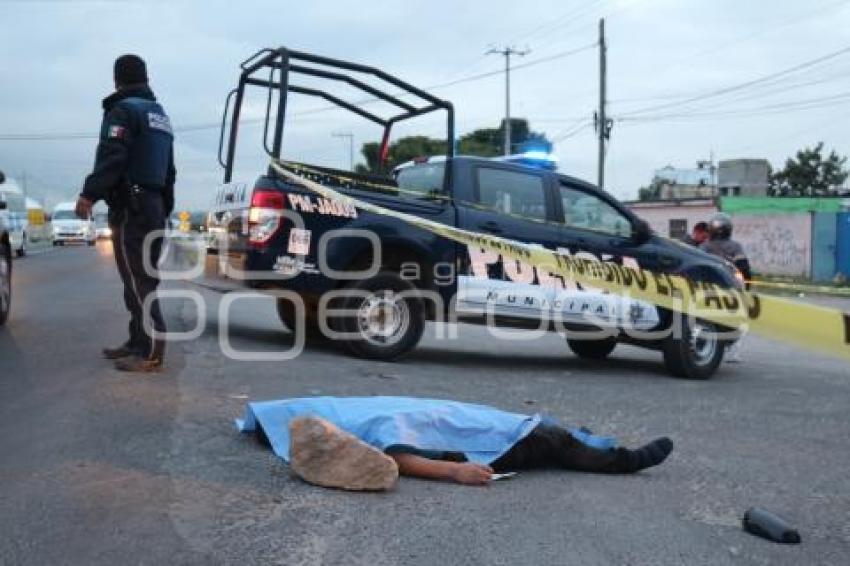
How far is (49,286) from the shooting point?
1462 cm

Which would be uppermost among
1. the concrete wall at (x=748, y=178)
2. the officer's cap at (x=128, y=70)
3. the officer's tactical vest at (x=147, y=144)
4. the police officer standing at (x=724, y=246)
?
the concrete wall at (x=748, y=178)

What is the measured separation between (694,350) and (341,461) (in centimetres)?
566

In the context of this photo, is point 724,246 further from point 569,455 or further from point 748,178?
point 748,178

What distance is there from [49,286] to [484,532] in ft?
40.2

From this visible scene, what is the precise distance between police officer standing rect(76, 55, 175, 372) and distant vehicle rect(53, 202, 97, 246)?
3793 centimetres

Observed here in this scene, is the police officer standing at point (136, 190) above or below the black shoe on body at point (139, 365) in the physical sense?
above

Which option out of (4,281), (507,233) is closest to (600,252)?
(507,233)

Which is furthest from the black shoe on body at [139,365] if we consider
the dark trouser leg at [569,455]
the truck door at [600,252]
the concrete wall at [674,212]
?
the concrete wall at [674,212]

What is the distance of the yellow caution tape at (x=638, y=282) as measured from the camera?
6336 millimetres

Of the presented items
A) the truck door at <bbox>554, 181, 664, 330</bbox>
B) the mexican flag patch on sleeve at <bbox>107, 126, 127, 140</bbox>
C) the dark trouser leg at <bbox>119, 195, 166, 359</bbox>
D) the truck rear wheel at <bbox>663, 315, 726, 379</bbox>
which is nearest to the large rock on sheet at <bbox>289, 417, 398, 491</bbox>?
the dark trouser leg at <bbox>119, 195, 166, 359</bbox>

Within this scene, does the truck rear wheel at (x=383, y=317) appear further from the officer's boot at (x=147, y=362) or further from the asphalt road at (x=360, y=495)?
the officer's boot at (x=147, y=362)

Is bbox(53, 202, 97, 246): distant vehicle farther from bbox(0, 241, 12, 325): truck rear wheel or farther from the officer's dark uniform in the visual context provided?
the officer's dark uniform

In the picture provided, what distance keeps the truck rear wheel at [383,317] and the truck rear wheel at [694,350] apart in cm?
248

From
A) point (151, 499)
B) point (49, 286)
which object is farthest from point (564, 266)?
point (49, 286)
